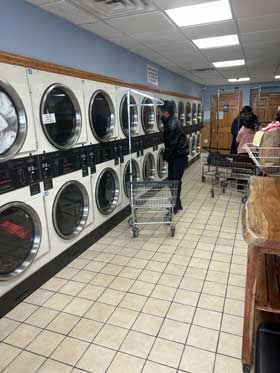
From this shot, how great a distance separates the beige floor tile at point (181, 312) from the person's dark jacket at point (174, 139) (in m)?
2.47

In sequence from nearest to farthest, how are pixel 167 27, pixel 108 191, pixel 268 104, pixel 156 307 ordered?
pixel 156 307, pixel 167 27, pixel 108 191, pixel 268 104

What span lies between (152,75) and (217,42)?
1.61 meters

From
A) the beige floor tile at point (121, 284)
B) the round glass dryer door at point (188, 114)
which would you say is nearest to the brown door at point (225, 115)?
the round glass dryer door at point (188, 114)

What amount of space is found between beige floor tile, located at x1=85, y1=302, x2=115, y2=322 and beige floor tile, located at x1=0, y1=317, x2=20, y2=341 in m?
0.58

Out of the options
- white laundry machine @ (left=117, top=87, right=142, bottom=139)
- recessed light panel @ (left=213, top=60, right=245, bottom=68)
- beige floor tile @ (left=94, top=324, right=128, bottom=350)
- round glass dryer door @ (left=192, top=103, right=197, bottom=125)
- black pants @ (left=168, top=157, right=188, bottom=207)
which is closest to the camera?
beige floor tile @ (left=94, top=324, right=128, bottom=350)

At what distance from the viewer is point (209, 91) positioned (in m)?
11.0

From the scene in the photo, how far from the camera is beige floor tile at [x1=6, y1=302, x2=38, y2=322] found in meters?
2.28

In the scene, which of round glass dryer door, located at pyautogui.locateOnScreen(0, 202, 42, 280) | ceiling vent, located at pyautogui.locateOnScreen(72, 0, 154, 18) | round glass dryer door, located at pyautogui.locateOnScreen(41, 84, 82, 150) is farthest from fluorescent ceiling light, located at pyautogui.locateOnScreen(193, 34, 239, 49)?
round glass dryer door, located at pyautogui.locateOnScreen(0, 202, 42, 280)

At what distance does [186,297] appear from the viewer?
97.3 inches

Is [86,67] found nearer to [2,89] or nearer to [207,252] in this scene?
[2,89]

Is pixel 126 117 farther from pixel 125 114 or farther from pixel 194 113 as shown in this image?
pixel 194 113

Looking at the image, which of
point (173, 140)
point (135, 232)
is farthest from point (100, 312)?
point (173, 140)

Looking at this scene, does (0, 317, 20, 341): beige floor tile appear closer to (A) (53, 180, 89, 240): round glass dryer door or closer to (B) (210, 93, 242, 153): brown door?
(A) (53, 180, 89, 240): round glass dryer door

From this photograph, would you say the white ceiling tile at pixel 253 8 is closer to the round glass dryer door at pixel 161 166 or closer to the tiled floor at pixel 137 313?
the tiled floor at pixel 137 313
